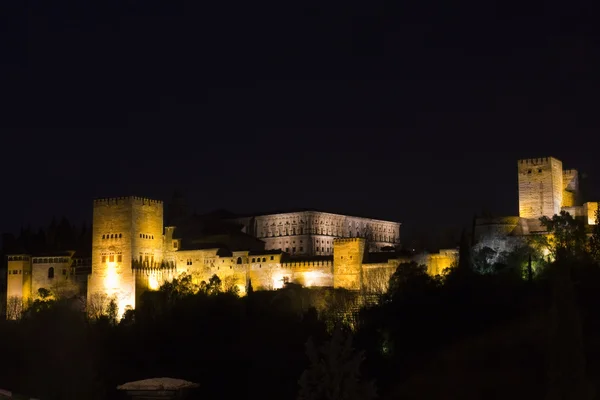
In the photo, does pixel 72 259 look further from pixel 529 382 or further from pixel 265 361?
pixel 529 382

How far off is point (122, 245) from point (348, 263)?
49.9 feet

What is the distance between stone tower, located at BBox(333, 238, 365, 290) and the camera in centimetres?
6975

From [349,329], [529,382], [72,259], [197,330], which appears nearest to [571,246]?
[349,329]

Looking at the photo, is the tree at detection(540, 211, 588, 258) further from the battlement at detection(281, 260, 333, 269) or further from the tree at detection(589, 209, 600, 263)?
the battlement at detection(281, 260, 333, 269)

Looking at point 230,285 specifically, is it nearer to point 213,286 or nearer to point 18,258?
point 213,286

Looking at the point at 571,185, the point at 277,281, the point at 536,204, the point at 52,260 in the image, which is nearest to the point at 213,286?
the point at 277,281

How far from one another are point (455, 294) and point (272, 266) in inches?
823

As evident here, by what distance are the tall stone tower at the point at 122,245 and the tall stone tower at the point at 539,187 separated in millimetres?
24860

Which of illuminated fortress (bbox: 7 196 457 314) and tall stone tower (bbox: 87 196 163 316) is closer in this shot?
illuminated fortress (bbox: 7 196 457 314)

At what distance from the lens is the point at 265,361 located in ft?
184

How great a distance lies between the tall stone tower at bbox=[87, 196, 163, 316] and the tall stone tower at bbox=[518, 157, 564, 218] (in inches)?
979

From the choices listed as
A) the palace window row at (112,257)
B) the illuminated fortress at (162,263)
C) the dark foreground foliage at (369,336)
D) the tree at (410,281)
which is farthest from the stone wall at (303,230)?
the tree at (410,281)

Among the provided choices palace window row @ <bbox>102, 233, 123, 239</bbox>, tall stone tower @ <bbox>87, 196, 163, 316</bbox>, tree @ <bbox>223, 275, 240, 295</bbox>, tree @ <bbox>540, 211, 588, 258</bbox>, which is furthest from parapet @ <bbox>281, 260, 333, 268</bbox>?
tree @ <bbox>540, 211, 588, 258</bbox>

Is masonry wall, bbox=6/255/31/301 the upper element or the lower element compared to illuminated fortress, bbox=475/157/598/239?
lower
